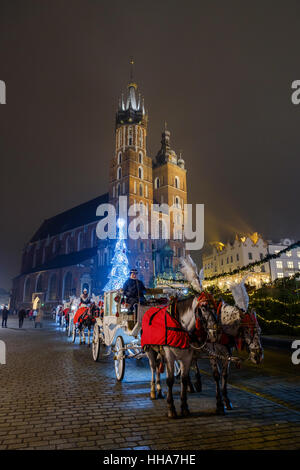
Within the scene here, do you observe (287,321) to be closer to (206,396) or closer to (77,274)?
(206,396)

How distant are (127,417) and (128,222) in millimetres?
45037

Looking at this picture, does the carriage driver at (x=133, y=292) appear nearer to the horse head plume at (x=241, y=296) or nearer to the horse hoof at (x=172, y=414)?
the horse head plume at (x=241, y=296)

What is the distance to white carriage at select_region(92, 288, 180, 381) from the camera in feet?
21.3

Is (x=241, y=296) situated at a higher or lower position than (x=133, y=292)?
lower

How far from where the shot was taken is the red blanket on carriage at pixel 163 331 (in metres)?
4.46

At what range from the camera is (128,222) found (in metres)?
48.9

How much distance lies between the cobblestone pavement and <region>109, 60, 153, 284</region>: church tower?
132ft

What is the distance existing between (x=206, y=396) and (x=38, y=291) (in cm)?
5663

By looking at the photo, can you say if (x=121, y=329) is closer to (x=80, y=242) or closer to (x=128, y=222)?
(x=128, y=222)

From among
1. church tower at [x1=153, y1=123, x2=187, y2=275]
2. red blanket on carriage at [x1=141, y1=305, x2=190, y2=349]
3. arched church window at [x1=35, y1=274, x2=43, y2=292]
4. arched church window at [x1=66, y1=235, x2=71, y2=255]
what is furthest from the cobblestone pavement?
arched church window at [x1=66, y1=235, x2=71, y2=255]

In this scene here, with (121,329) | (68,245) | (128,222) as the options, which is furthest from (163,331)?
(68,245)

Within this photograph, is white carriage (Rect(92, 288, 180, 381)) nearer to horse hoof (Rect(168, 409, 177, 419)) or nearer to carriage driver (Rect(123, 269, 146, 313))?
carriage driver (Rect(123, 269, 146, 313))

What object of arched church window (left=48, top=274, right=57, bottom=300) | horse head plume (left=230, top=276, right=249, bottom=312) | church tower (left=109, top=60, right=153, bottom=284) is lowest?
horse head plume (left=230, top=276, right=249, bottom=312)

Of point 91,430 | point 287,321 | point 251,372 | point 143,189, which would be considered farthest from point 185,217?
point 91,430
